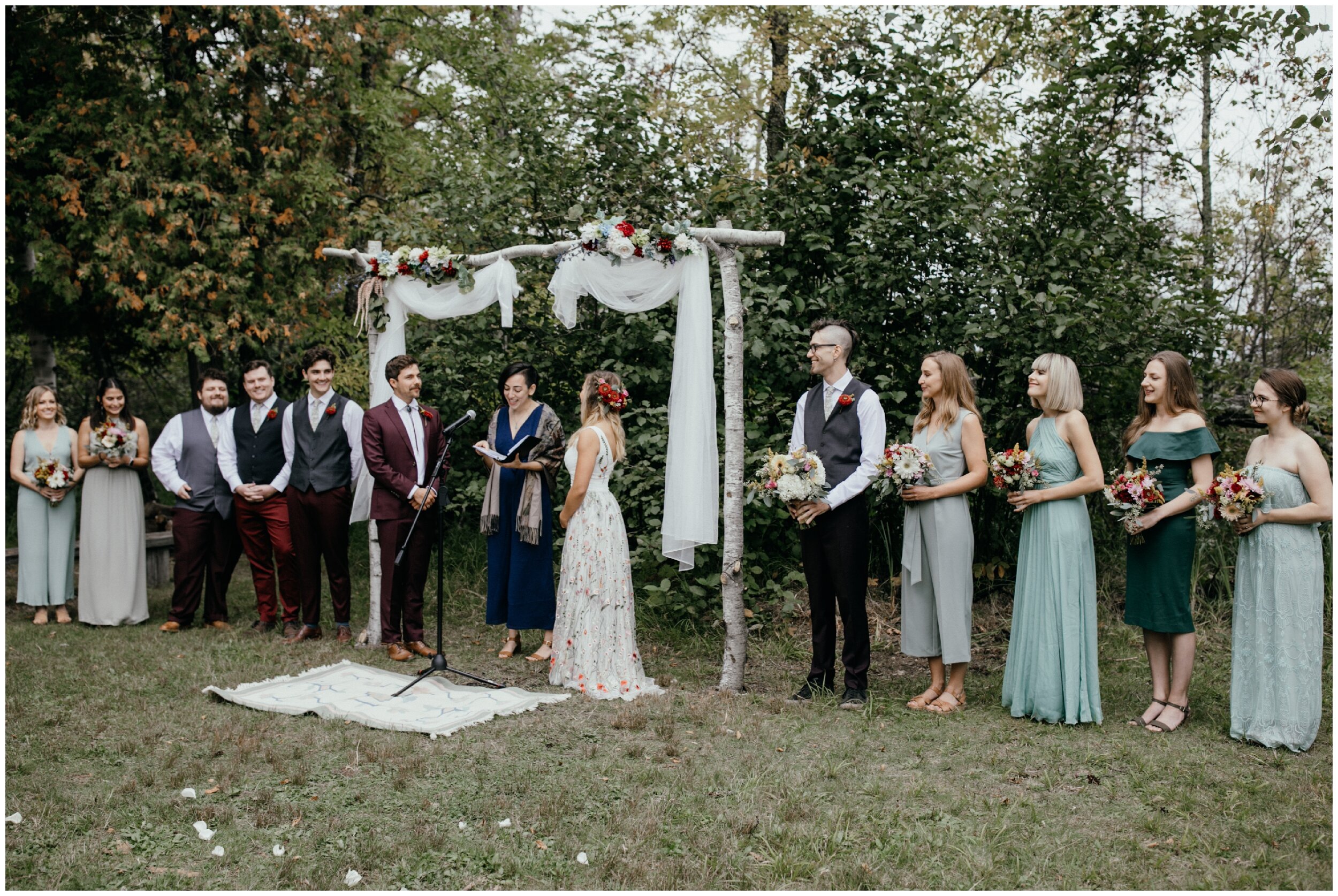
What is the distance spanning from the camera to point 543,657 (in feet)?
21.8

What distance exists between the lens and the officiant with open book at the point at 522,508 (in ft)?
21.6

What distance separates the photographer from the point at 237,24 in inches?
420

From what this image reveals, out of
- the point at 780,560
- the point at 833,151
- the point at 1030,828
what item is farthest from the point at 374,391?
the point at 1030,828

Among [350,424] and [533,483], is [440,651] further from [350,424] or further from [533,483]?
[350,424]

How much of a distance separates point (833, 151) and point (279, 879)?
646 centimetres

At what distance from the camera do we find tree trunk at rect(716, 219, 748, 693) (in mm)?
5859

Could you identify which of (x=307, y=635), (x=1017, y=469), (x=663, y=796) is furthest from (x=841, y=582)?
(x=307, y=635)

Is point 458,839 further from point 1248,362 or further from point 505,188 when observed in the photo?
point 1248,362

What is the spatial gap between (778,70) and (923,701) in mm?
8143

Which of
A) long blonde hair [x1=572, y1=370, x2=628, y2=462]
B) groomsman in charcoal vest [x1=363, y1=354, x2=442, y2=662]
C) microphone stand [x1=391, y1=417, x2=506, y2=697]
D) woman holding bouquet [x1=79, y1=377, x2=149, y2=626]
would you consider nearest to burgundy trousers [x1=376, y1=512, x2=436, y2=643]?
groomsman in charcoal vest [x1=363, y1=354, x2=442, y2=662]

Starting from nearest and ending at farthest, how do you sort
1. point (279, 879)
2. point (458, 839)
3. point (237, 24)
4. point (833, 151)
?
point (279, 879)
point (458, 839)
point (833, 151)
point (237, 24)

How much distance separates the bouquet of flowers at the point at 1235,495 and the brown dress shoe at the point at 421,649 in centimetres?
484

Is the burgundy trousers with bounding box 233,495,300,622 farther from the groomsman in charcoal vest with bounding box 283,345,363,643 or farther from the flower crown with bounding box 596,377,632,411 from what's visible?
the flower crown with bounding box 596,377,632,411

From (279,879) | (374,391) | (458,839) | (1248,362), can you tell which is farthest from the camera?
(1248,362)
